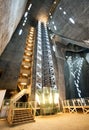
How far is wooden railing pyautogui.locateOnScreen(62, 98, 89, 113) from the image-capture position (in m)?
10.6

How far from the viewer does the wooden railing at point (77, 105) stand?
10.6 metres

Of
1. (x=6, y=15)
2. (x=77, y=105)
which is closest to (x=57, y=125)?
(x=6, y=15)

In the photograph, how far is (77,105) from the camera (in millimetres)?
11609

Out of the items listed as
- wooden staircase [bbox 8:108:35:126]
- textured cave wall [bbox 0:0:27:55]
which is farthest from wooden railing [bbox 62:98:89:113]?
textured cave wall [bbox 0:0:27:55]

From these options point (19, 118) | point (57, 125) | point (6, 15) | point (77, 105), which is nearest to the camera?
point (6, 15)

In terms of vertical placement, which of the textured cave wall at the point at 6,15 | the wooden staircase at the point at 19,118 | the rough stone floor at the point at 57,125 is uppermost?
the textured cave wall at the point at 6,15

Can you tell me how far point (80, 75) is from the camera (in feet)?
65.2

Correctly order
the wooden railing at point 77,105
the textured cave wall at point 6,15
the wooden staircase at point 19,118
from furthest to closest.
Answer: the wooden railing at point 77,105
the wooden staircase at point 19,118
the textured cave wall at point 6,15

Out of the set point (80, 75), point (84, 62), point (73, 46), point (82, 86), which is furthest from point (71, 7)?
point (82, 86)

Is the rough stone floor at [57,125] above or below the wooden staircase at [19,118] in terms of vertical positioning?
below

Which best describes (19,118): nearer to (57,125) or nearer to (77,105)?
(57,125)

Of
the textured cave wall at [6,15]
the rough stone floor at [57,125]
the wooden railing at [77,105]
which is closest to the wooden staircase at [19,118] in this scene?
the rough stone floor at [57,125]

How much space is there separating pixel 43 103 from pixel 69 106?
3.44 meters

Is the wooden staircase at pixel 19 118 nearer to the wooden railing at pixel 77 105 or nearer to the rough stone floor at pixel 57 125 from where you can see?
the rough stone floor at pixel 57 125
